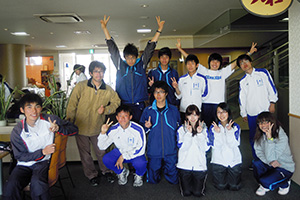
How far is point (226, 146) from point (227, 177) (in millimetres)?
370

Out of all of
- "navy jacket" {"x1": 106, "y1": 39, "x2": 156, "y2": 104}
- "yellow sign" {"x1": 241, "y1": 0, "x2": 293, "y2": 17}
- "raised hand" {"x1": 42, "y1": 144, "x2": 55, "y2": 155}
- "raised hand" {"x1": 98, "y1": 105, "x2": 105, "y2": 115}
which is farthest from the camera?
"navy jacket" {"x1": 106, "y1": 39, "x2": 156, "y2": 104}

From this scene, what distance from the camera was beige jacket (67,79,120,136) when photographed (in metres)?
3.12

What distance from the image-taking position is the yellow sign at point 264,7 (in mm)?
2438

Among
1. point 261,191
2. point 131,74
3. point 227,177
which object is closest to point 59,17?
point 131,74

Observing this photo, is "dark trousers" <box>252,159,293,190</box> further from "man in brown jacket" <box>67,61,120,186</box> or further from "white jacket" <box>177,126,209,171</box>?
"man in brown jacket" <box>67,61,120,186</box>

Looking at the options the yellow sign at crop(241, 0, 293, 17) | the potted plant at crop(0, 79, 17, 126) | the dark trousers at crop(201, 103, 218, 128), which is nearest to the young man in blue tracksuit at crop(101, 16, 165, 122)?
the dark trousers at crop(201, 103, 218, 128)

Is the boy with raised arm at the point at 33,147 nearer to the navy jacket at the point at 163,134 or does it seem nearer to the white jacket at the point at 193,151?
the navy jacket at the point at 163,134

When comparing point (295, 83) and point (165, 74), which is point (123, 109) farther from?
point (295, 83)

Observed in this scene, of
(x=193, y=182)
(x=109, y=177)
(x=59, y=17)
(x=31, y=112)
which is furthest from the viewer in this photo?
(x=59, y=17)

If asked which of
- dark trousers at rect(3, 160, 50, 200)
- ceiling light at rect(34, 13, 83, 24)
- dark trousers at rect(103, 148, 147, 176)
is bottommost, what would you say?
→ dark trousers at rect(103, 148, 147, 176)

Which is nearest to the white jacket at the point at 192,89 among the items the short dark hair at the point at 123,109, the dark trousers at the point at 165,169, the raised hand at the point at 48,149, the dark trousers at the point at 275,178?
the dark trousers at the point at 165,169

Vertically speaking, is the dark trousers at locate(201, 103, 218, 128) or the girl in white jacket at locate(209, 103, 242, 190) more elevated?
the dark trousers at locate(201, 103, 218, 128)

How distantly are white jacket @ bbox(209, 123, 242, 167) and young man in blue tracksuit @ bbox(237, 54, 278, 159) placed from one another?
0.63 m

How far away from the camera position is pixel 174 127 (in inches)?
125
